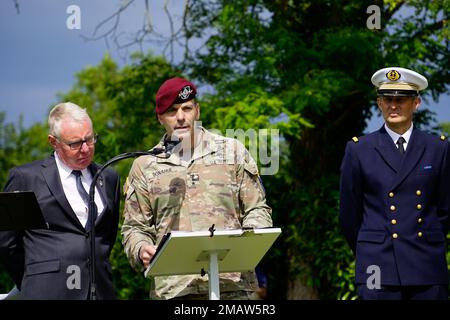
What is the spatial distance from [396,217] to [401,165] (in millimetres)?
310

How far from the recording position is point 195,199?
18.3ft

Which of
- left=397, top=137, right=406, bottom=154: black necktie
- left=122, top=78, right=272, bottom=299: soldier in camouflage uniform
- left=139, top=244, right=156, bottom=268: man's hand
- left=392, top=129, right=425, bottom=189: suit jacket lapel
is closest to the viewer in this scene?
left=139, top=244, right=156, bottom=268: man's hand

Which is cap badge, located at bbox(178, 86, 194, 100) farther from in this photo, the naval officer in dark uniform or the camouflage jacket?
the naval officer in dark uniform

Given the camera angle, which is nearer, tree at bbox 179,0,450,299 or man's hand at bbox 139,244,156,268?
man's hand at bbox 139,244,156,268

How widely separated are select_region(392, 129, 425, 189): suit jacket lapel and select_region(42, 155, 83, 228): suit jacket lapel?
181 centimetres

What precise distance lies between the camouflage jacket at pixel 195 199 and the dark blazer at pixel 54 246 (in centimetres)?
23

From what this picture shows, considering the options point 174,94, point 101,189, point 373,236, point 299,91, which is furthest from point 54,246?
point 299,91

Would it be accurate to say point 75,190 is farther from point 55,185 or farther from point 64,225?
point 64,225

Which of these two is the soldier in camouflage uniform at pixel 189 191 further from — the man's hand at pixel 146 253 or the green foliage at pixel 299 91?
the green foliage at pixel 299 91

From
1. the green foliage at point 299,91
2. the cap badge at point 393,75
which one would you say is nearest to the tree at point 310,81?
the green foliage at point 299,91

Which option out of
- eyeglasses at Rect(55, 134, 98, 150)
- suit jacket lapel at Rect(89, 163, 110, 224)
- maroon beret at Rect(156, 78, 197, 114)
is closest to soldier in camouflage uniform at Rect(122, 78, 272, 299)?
maroon beret at Rect(156, 78, 197, 114)

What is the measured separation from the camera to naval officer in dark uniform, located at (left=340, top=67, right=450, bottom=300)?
5.49 meters

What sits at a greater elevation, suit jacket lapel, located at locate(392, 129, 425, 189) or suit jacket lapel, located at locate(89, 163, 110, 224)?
suit jacket lapel, located at locate(392, 129, 425, 189)

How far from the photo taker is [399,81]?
5.79 meters
